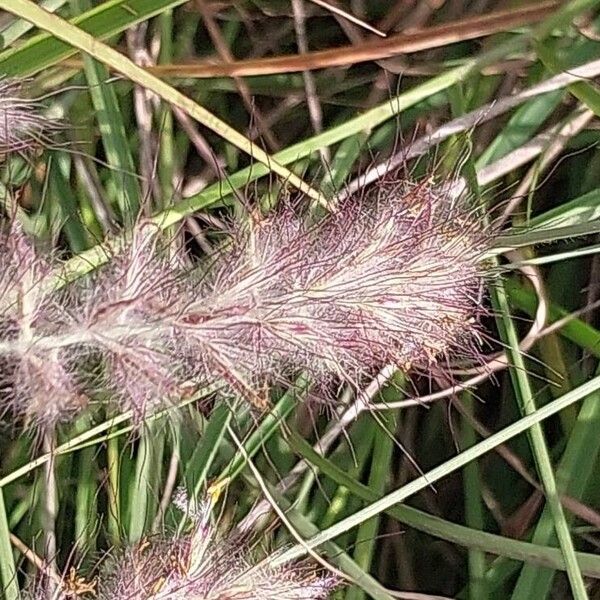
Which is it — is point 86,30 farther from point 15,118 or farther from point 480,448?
point 480,448

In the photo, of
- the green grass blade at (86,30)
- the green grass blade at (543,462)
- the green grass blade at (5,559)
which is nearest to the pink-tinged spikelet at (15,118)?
the green grass blade at (86,30)

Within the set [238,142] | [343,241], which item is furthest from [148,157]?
[343,241]

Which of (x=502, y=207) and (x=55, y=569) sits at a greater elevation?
(x=502, y=207)


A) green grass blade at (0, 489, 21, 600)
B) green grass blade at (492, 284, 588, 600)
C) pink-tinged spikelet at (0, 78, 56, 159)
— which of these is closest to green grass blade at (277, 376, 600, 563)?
green grass blade at (492, 284, 588, 600)

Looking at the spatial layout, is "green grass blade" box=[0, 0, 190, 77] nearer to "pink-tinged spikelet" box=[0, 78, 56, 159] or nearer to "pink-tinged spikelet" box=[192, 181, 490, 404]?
"pink-tinged spikelet" box=[0, 78, 56, 159]

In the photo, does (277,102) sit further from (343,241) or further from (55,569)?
(55,569)

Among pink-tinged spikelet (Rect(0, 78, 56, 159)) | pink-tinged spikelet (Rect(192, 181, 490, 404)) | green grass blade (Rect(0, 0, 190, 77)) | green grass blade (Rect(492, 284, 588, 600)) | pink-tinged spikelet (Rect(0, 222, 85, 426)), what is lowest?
green grass blade (Rect(492, 284, 588, 600))

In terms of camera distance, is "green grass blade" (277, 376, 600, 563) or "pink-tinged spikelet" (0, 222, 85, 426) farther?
"green grass blade" (277, 376, 600, 563)
